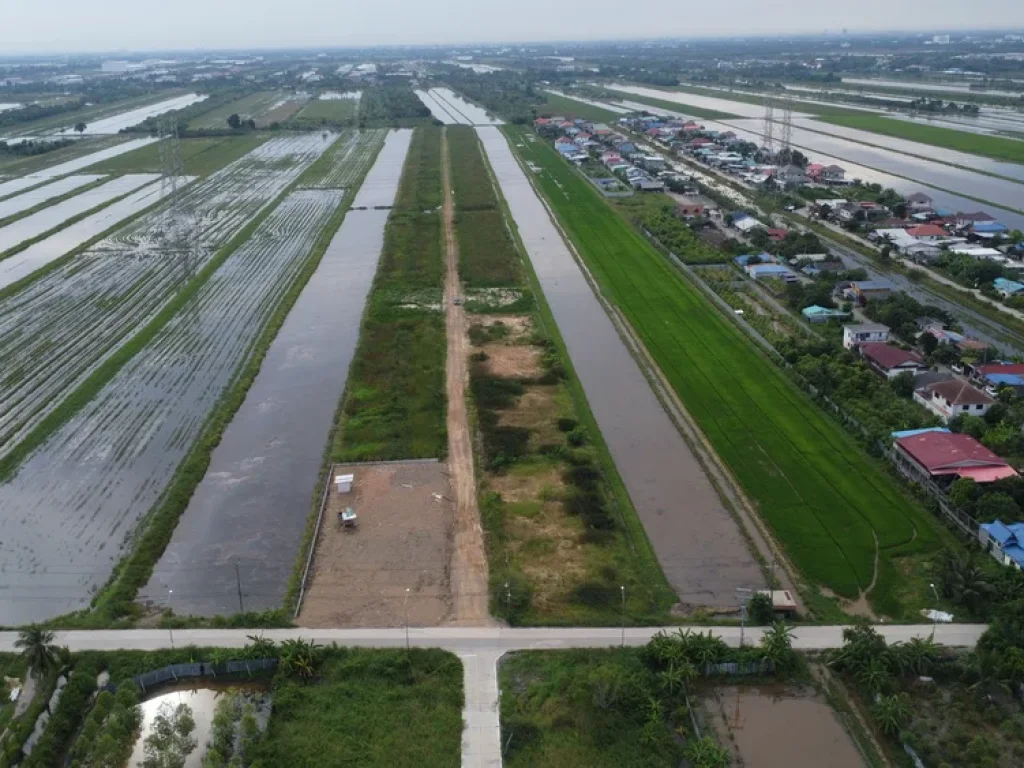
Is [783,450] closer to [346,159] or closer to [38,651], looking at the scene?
[38,651]

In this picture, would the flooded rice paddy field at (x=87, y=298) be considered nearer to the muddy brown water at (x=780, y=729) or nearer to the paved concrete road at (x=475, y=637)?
the paved concrete road at (x=475, y=637)

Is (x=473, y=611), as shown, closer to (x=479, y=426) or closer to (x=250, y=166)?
(x=479, y=426)

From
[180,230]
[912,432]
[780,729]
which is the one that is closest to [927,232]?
[912,432]

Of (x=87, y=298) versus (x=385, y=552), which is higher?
(x=87, y=298)

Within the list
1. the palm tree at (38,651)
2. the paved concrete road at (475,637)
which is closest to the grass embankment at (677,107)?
the paved concrete road at (475,637)

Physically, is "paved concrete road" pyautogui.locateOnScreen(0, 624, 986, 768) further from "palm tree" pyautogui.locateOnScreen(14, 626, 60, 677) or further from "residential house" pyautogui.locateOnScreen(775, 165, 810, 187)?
"residential house" pyautogui.locateOnScreen(775, 165, 810, 187)
